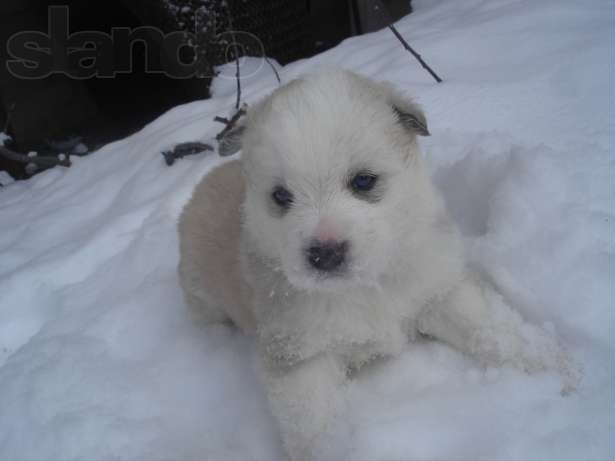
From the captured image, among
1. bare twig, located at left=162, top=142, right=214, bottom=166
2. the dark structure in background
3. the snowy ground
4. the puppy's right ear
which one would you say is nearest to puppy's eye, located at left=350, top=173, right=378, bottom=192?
the puppy's right ear

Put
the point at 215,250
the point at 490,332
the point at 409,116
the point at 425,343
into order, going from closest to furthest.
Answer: the point at 409,116 < the point at 490,332 < the point at 425,343 < the point at 215,250

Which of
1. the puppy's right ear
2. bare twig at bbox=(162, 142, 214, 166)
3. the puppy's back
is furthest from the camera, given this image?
bare twig at bbox=(162, 142, 214, 166)

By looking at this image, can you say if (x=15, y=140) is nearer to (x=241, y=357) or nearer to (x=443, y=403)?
(x=241, y=357)

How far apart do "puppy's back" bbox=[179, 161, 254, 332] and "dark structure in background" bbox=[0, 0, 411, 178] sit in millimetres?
3133

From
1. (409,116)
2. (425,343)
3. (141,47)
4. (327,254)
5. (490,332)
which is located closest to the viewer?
(327,254)

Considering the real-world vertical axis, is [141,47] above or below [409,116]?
below

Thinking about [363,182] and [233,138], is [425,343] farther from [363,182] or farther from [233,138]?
[233,138]

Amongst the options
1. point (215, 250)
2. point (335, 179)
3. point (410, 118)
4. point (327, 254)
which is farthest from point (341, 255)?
point (215, 250)

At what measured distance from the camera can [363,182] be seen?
1830 mm

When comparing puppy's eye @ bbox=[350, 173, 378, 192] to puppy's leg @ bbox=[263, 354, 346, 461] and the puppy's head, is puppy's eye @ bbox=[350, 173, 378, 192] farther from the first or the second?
puppy's leg @ bbox=[263, 354, 346, 461]

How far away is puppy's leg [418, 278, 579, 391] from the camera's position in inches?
77.8

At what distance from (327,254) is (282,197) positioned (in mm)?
337

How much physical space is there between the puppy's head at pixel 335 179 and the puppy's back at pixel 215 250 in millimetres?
492

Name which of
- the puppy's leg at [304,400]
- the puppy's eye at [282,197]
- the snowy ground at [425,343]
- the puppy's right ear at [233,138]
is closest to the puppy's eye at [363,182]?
the puppy's eye at [282,197]
